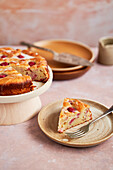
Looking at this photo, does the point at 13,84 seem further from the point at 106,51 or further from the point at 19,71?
the point at 106,51

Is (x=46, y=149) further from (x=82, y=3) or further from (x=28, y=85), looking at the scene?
(x=82, y=3)

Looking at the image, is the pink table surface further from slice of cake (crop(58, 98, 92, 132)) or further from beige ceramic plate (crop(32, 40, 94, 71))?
beige ceramic plate (crop(32, 40, 94, 71))

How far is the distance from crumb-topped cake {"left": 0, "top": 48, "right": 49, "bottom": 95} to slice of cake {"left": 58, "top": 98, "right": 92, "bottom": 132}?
0.82ft

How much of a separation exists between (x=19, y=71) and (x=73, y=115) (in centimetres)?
49

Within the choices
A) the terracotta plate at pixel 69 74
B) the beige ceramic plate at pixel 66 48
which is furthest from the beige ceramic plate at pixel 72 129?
the beige ceramic plate at pixel 66 48

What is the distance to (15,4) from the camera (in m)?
2.57

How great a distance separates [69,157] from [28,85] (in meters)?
0.48

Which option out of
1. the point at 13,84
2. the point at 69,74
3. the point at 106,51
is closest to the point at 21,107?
the point at 13,84

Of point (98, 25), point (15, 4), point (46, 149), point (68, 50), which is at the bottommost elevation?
point (46, 149)

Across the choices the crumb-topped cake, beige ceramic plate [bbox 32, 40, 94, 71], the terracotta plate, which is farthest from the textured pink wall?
the crumb-topped cake

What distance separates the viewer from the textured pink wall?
2594 millimetres

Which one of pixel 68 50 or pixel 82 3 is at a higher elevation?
pixel 82 3

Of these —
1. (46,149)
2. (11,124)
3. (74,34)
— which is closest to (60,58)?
(74,34)

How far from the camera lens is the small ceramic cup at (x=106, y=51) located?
2.25 meters
